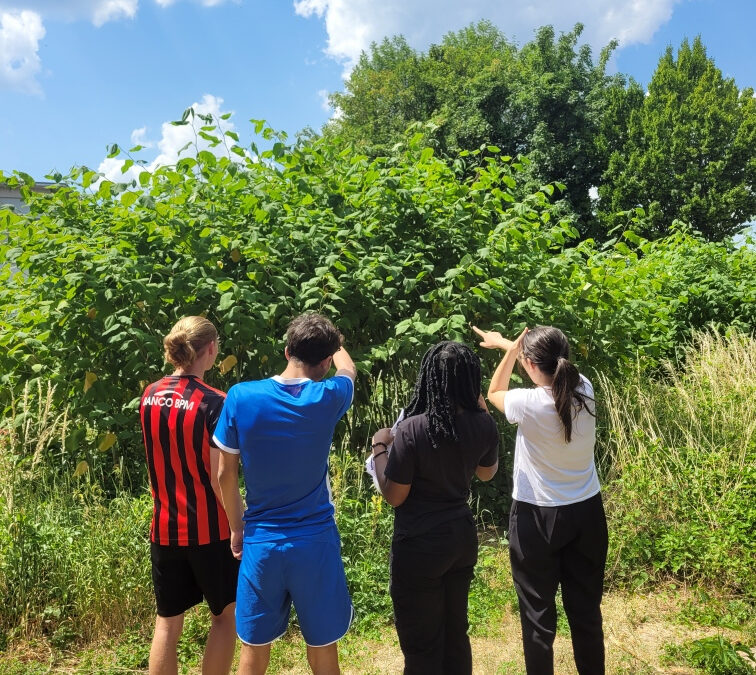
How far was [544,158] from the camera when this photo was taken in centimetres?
2667

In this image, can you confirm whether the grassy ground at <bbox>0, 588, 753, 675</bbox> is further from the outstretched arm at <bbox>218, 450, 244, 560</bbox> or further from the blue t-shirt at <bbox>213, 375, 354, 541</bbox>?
the blue t-shirt at <bbox>213, 375, 354, 541</bbox>

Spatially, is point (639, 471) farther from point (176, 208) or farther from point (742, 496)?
point (176, 208)

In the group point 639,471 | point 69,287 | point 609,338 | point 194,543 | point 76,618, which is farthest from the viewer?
point 609,338


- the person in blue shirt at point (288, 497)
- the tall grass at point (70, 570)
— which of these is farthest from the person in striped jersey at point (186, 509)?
the tall grass at point (70, 570)

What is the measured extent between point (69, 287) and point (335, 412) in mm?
2974

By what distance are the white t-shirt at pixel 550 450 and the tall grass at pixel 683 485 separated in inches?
73.1

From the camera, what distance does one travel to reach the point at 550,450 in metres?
3.15

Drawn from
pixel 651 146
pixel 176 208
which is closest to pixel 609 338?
pixel 176 208

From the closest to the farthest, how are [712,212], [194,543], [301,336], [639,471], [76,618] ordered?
[301,336], [194,543], [76,618], [639,471], [712,212]

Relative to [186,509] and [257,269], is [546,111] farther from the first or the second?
[186,509]

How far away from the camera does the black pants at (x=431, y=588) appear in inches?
113

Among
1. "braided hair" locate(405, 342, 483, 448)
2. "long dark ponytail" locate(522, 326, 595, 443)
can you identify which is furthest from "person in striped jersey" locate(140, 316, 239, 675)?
"long dark ponytail" locate(522, 326, 595, 443)

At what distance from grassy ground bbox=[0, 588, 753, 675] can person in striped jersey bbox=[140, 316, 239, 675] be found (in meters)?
0.70

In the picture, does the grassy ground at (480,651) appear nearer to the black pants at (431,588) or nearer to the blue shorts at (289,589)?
the black pants at (431,588)
